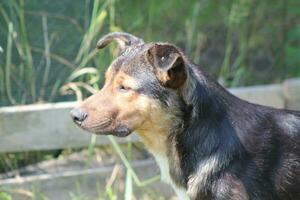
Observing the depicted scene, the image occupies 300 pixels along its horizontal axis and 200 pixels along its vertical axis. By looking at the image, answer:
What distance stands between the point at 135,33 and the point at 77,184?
143 cm

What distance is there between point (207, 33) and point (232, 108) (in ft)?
8.00

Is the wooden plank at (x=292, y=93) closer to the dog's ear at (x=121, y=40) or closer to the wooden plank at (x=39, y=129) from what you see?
the wooden plank at (x=39, y=129)

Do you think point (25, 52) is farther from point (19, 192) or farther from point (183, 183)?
point (183, 183)

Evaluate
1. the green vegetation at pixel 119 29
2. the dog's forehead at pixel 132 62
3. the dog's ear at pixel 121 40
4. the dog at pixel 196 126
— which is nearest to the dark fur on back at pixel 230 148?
the dog at pixel 196 126

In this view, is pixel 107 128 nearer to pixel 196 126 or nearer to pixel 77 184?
pixel 196 126

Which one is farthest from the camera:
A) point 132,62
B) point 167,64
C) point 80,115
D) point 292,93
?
point 292,93

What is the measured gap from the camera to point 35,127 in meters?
6.36

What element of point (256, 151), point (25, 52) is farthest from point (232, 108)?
point (25, 52)

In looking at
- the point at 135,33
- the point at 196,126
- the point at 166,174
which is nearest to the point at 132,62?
the point at 196,126

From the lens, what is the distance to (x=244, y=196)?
4828mm

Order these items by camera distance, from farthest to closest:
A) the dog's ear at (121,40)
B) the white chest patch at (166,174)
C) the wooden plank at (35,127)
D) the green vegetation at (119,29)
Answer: the green vegetation at (119,29) → the wooden plank at (35,127) → the dog's ear at (121,40) → the white chest patch at (166,174)

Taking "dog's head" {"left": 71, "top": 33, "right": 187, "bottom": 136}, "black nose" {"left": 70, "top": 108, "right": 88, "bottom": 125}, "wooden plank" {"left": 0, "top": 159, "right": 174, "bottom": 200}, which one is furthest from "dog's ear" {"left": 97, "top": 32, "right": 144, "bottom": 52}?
"wooden plank" {"left": 0, "top": 159, "right": 174, "bottom": 200}

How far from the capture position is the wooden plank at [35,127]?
6.34m

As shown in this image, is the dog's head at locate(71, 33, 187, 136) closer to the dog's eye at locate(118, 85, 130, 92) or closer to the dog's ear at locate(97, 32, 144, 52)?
the dog's eye at locate(118, 85, 130, 92)
